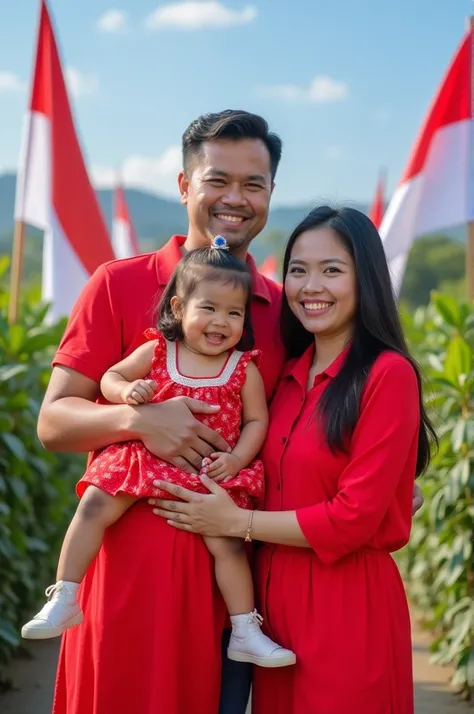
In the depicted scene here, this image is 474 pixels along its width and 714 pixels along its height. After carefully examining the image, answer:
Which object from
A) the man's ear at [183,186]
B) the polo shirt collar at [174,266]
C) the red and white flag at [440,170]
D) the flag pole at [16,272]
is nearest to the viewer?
the polo shirt collar at [174,266]

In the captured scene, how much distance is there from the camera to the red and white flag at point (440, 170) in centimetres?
623

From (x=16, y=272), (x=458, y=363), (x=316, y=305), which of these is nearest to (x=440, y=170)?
(x=458, y=363)

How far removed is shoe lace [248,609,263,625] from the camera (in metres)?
2.76

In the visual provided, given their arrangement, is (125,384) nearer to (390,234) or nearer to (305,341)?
(305,341)

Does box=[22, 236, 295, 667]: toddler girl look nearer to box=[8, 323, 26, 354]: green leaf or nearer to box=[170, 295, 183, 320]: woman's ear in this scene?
box=[170, 295, 183, 320]: woman's ear

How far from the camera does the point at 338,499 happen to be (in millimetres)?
2656

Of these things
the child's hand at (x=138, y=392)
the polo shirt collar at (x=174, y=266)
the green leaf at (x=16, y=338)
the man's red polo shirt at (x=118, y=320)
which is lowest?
the child's hand at (x=138, y=392)

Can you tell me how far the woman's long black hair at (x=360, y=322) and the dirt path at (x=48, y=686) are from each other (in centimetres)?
293

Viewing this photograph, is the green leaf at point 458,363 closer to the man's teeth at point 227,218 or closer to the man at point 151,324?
the man at point 151,324

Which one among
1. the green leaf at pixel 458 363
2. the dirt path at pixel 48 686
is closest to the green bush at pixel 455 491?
the green leaf at pixel 458 363

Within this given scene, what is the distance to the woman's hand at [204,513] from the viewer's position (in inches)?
107

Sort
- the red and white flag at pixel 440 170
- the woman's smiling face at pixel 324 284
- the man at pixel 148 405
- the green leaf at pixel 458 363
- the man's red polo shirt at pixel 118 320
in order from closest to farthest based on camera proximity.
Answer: the man at pixel 148 405 → the woman's smiling face at pixel 324 284 → the man's red polo shirt at pixel 118 320 → the green leaf at pixel 458 363 → the red and white flag at pixel 440 170

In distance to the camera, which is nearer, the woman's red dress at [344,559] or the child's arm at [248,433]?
the woman's red dress at [344,559]

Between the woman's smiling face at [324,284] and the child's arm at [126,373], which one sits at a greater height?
the woman's smiling face at [324,284]
